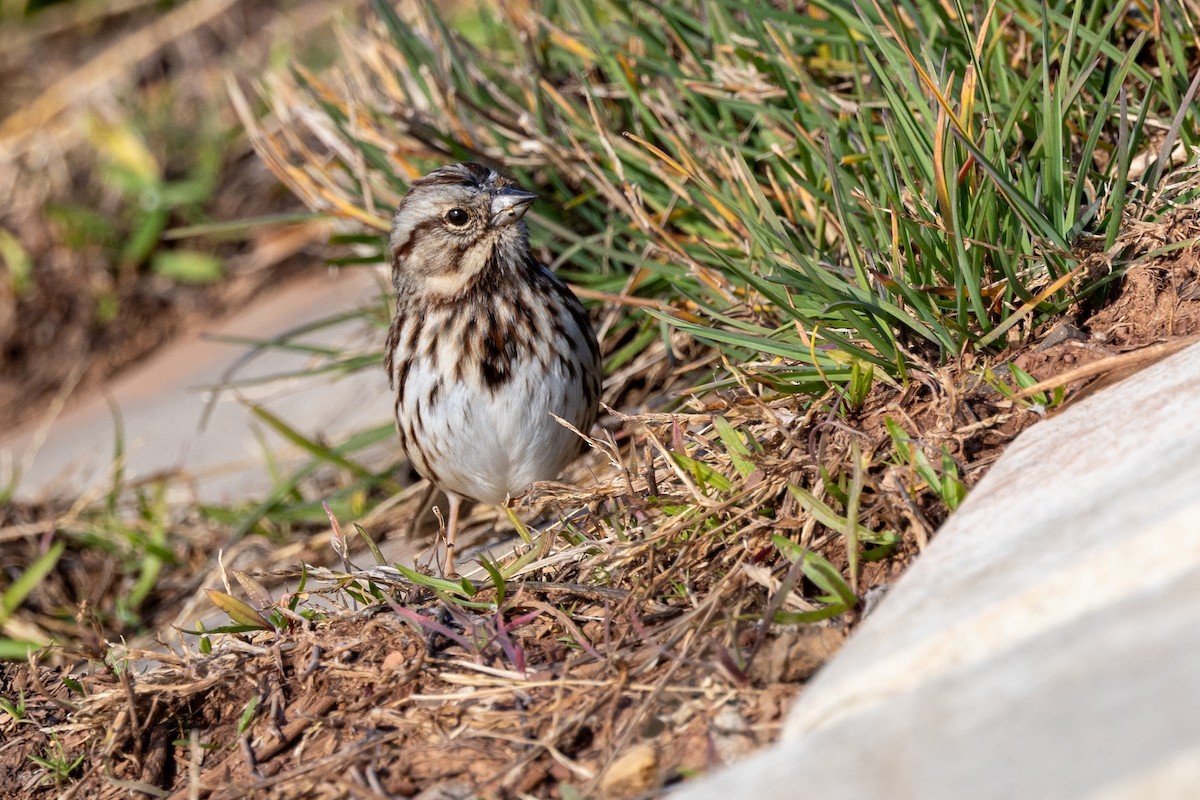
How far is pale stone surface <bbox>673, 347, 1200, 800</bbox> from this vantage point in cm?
168

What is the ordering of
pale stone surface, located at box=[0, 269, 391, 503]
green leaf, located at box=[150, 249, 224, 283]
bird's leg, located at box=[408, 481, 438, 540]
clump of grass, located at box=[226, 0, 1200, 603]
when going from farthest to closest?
green leaf, located at box=[150, 249, 224, 283] → pale stone surface, located at box=[0, 269, 391, 503] → bird's leg, located at box=[408, 481, 438, 540] → clump of grass, located at box=[226, 0, 1200, 603]

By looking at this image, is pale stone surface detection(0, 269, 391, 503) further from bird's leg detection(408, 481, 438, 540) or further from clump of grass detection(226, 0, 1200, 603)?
clump of grass detection(226, 0, 1200, 603)

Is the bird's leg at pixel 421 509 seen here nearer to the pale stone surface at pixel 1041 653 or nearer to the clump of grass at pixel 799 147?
the clump of grass at pixel 799 147

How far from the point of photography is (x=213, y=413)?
6.12m

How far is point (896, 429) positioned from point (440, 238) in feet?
5.43

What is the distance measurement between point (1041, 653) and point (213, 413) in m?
4.86

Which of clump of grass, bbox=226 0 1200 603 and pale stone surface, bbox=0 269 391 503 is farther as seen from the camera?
pale stone surface, bbox=0 269 391 503

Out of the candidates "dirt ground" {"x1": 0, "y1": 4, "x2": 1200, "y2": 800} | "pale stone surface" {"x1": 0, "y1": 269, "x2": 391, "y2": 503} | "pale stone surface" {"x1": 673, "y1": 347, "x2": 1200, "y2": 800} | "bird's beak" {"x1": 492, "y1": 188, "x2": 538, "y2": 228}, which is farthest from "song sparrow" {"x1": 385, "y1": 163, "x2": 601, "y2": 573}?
"pale stone surface" {"x1": 673, "y1": 347, "x2": 1200, "y2": 800}

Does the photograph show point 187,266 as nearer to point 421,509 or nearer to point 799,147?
point 421,509

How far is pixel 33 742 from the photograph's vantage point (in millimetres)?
2936

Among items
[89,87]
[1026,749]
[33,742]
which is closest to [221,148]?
[89,87]

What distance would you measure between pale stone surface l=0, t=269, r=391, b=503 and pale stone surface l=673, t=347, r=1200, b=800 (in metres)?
3.17

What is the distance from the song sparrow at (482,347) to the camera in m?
3.80

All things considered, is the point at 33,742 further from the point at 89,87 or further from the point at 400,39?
the point at 89,87
